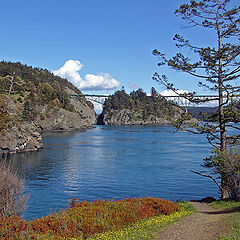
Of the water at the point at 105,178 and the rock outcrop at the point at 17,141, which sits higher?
the rock outcrop at the point at 17,141

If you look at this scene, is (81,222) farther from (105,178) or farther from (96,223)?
(105,178)

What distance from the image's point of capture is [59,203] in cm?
2566

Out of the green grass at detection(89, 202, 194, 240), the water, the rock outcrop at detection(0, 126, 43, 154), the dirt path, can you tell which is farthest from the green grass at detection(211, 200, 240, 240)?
the rock outcrop at detection(0, 126, 43, 154)

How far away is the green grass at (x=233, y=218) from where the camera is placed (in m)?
10.1

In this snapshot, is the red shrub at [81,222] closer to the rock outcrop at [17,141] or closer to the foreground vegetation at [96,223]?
the foreground vegetation at [96,223]

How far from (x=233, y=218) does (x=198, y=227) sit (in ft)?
7.09

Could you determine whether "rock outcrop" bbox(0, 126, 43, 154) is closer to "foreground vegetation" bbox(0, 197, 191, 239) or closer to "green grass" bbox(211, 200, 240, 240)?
"foreground vegetation" bbox(0, 197, 191, 239)

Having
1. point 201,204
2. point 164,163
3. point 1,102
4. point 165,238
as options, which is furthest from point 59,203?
point 1,102

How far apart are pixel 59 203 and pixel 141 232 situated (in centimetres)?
1618

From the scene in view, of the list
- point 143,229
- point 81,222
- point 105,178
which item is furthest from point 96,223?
point 105,178

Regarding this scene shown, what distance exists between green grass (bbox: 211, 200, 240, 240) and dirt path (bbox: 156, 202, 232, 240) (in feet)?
0.95

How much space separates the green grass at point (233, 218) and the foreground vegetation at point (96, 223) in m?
2.63

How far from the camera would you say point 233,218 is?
510 inches

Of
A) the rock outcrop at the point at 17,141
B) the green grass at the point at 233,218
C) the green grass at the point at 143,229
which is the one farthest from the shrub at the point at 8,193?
the rock outcrop at the point at 17,141
